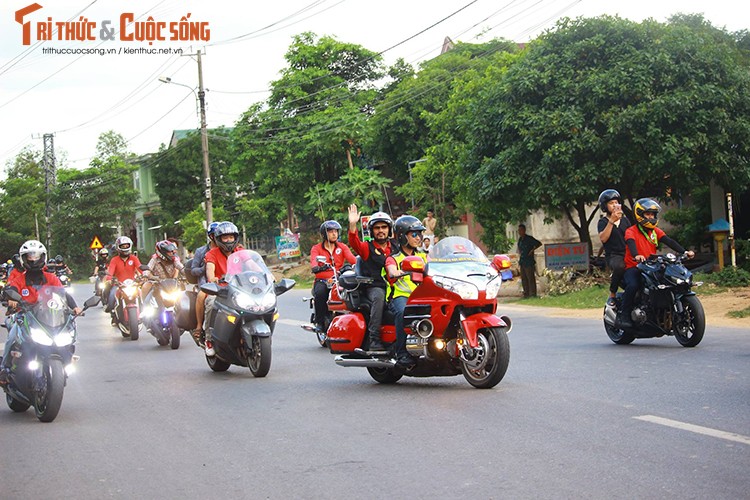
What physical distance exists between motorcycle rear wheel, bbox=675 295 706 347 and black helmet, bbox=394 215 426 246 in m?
3.70

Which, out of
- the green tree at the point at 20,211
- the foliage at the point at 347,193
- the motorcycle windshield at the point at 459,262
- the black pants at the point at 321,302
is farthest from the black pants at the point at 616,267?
the green tree at the point at 20,211

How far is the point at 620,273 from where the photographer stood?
12.7 meters

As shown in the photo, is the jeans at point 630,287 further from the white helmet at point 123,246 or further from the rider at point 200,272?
the white helmet at point 123,246

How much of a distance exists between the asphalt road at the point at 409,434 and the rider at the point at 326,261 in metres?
2.30

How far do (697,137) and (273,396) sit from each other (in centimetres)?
1478

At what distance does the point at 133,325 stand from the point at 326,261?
18.4 ft

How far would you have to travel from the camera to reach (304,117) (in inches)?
2046

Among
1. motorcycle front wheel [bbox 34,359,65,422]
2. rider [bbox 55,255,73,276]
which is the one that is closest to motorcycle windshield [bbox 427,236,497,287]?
motorcycle front wheel [bbox 34,359,65,422]

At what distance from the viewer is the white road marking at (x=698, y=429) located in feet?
21.5

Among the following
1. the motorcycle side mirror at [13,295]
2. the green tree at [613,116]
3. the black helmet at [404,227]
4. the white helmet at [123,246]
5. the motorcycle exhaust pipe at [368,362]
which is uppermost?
the green tree at [613,116]

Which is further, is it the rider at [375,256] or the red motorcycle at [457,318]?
the rider at [375,256]

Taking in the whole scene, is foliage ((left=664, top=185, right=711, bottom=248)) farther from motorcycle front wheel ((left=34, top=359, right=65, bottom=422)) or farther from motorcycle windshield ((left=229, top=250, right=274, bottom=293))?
motorcycle front wheel ((left=34, top=359, right=65, bottom=422))

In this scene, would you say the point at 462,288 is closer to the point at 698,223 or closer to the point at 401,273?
the point at 401,273

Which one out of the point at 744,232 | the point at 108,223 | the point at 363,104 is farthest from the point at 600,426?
the point at 108,223
